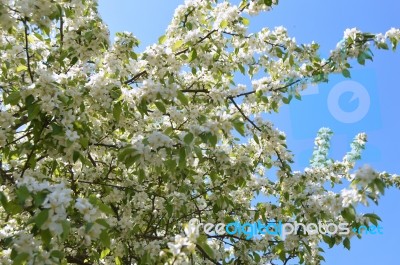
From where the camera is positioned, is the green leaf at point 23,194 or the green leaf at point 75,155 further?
the green leaf at point 75,155

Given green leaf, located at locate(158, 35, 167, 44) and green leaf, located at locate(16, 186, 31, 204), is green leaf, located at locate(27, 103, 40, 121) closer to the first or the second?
green leaf, located at locate(16, 186, 31, 204)

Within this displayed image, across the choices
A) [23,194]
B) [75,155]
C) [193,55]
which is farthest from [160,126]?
[23,194]

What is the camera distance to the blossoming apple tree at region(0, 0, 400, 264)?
331 cm

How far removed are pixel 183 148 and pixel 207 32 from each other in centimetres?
193

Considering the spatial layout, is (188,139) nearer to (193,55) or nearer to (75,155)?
(75,155)

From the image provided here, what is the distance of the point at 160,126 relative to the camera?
16.4 ft

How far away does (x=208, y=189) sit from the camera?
16.2ft

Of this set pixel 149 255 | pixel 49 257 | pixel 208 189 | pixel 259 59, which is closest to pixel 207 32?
pixel 259 59

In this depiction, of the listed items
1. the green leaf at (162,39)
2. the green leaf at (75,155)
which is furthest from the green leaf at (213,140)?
the green leaf at (162,39)

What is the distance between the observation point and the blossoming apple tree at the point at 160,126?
3.31 meters

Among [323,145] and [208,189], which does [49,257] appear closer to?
[208,189]

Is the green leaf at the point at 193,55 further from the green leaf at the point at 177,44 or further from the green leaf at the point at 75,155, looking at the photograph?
the green leaf at the point at 75,155

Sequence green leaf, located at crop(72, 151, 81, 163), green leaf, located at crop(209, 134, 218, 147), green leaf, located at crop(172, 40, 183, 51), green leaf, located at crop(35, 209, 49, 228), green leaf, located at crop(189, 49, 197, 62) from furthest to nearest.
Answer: green leaf, located at crop(189, 49, 197, 62)
green leaf, located at crop(172, 40, 183, 51)
green leaf, located at crop(72, 151, 81, 163)
green leaf, located at crop(209, 134, 218, 147)
green leaf, located at crop(35, 209, 49, 228)

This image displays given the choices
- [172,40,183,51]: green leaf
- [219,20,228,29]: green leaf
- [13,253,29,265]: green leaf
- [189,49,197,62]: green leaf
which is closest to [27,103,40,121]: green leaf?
[13,253,29,265]: green leaf
